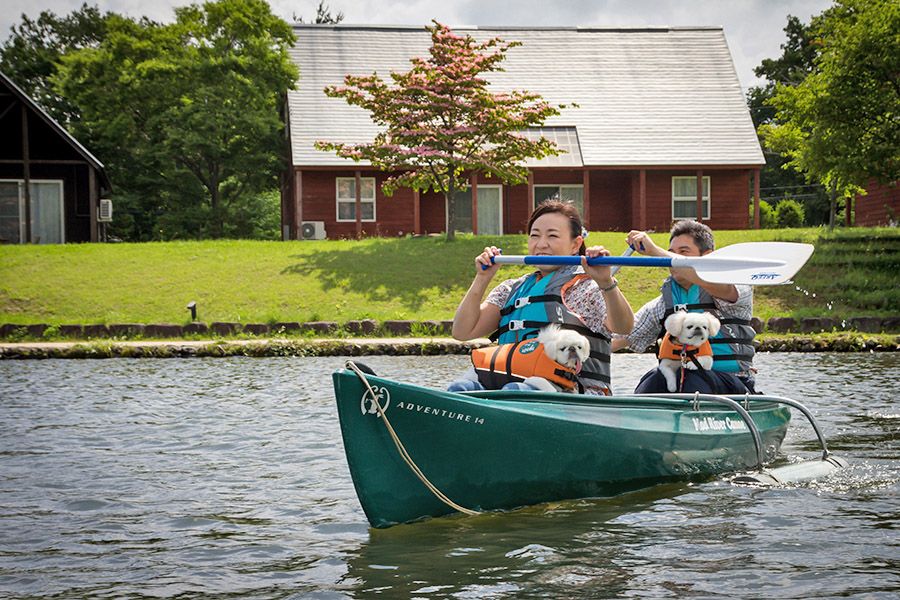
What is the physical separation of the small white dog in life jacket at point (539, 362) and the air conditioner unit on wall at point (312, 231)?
72.2ft

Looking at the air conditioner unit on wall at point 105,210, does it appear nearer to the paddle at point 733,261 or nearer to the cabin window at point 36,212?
the cabin window at point 36,212

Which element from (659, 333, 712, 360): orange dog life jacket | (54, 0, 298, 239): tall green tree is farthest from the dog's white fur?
(54, 0, 298, 239): tall green tree

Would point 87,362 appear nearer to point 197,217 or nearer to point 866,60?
point 866,60

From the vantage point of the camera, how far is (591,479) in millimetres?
5129

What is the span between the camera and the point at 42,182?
2639cm

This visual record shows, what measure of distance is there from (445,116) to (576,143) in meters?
6.95

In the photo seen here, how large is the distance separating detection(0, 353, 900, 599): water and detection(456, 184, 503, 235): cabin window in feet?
68.2

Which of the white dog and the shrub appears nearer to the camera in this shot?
the white dog

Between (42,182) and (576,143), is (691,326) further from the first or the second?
(42,182)

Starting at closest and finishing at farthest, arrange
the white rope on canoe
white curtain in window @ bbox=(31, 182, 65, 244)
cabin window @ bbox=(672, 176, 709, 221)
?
the white rope on canoe, white curtain in window @ bbox=(31, 182, 65, 244), cabin window @ bbox=(672, 176, 709, 221)

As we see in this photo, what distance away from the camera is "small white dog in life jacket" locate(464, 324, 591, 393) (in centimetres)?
487

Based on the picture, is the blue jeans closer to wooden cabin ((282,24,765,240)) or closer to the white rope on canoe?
the white rope on canoe

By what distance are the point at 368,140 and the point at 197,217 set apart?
26.8 ft

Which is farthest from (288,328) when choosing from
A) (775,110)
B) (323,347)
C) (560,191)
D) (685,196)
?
(775,110)
